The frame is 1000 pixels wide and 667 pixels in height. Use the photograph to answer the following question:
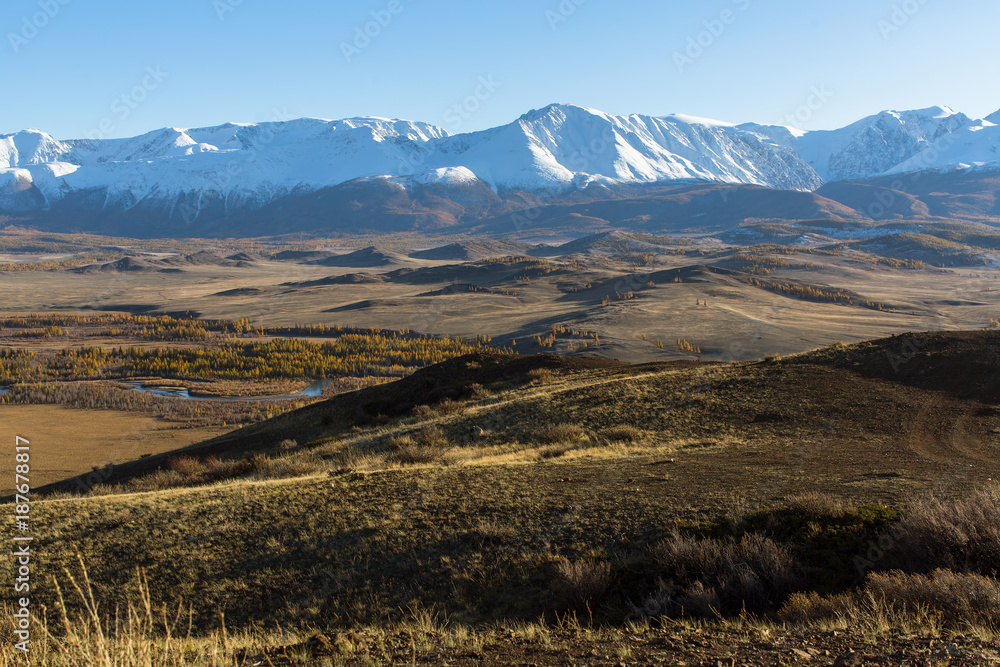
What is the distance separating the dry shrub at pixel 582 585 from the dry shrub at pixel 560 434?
1010cm

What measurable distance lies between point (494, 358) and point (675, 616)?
2787 centimetres

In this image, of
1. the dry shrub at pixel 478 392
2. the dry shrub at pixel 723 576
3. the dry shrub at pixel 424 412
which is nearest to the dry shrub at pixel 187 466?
the dry shrub at pixel 424 412

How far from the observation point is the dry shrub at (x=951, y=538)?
8305mm

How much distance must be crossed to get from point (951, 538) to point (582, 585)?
16.0 feet

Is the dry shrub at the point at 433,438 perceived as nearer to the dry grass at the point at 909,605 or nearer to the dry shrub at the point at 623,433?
the dry shrub at the point at 623,433

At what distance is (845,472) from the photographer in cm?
1356

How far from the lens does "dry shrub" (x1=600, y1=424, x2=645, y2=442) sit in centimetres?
1909

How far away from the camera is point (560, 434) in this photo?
→ 20.1 meters

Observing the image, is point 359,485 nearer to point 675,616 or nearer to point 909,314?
point 675,616

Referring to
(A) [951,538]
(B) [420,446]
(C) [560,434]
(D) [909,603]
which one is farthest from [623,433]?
(D) [909,603]

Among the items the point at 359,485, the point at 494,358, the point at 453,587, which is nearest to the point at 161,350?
the point at 494,358

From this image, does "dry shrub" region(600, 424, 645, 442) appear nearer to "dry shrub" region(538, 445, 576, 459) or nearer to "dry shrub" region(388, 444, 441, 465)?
"dry shrub" region(538, 445, 576, 459)

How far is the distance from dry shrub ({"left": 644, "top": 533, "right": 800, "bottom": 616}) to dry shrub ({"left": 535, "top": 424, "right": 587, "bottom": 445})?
10124 mm

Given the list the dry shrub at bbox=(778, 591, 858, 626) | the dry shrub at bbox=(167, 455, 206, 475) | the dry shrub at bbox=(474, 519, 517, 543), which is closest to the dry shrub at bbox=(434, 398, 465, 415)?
the dry shrub at bbox=(167, 455, 206, 475)
